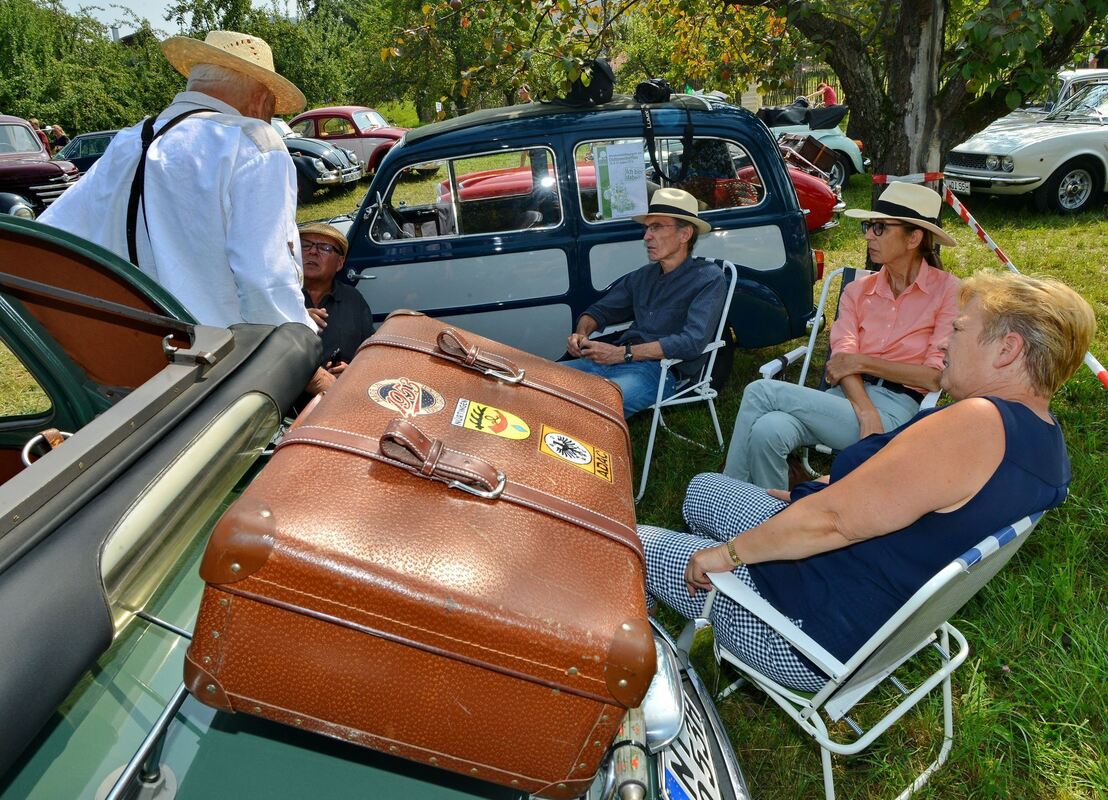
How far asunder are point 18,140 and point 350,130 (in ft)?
19.7

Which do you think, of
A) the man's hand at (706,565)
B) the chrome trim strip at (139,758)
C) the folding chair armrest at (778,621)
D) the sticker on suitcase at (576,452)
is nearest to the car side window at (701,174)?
the man's hand at (706,565)

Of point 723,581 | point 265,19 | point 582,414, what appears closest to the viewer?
point 582,414

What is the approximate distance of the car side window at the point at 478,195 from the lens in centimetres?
469

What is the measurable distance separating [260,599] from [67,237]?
1.35 meters

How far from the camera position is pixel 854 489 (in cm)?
180

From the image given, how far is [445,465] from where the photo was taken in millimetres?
1148

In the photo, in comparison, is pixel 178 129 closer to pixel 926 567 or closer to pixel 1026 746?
pixel 926 567

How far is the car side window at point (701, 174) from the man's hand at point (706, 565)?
3026mm

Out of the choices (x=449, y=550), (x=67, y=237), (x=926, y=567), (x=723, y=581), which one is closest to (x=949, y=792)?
(x=926, y=567)

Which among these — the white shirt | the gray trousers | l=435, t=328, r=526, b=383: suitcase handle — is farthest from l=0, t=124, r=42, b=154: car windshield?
l=435, t=328, r=526, b=383: suitcase handle

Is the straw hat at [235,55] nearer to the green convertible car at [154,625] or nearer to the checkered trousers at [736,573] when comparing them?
the green convertible car at [154,625]

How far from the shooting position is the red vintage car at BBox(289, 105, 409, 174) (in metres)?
15.9

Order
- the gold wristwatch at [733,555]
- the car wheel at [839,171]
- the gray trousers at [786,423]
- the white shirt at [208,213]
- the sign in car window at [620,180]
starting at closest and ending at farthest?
the gold wristwatch at [733,555]
the white shirt at [208,213]
the gray trousers at [786,423]
the sign in car window at [620,180]
the car wheel at [839,171]

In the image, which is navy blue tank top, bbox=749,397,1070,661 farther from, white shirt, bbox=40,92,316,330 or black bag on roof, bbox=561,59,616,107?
black bag on roof, bbox=561,59,616,107
